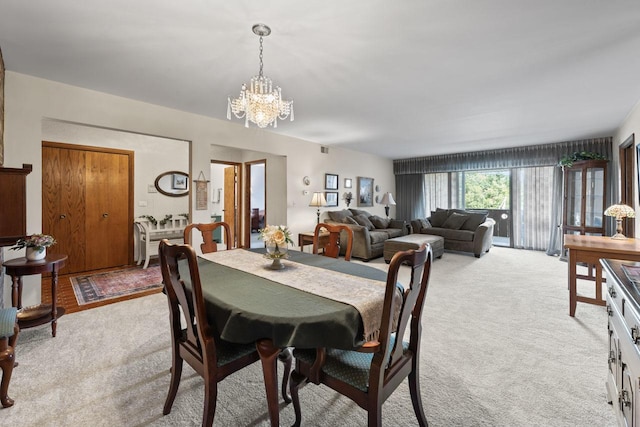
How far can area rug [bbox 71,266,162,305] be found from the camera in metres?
3.49

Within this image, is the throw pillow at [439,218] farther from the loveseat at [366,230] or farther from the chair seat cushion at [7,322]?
the chair seat cushion at [7,322]

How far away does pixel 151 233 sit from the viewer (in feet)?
16.0

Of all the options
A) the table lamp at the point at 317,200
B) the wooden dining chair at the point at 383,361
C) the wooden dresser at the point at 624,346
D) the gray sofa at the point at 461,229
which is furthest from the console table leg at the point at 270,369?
the gray sofa at the point at 461,229

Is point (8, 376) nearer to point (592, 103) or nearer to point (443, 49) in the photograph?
point (443, 49)

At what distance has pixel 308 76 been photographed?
2871mm

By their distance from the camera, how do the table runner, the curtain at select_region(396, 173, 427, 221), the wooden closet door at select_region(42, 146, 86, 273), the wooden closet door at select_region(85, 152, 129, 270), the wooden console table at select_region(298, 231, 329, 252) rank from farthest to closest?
1. the curtain at select_region(396, 173, 427, 221)
2. the wooden console table at select_region(298, 231, 329, 252)
3. the wooden closet door at select_region(85, 152, 129, 270)
4. the wooden closet door at select_region(42, 146, 86, 273)
5. the table runner

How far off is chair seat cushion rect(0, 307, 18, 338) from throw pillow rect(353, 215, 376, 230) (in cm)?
520

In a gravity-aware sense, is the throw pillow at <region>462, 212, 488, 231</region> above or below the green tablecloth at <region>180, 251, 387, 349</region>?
above

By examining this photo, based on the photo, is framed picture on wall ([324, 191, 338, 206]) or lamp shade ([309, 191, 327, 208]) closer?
lamp shade ([309, 191, 327, 208])

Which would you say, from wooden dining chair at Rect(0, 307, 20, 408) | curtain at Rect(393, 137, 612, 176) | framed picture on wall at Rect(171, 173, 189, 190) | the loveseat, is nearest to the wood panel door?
framed picture on wall at Rect(171, 173, 189, 190)

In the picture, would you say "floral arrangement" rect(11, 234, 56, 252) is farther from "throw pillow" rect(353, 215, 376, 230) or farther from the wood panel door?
"throw pillow" rect(353, 215, 376, 230)

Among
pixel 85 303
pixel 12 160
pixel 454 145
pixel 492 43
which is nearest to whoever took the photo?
pixel 492 43

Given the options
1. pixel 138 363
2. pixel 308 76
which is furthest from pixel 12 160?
pixel 308 76

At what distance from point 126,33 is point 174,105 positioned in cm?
164
